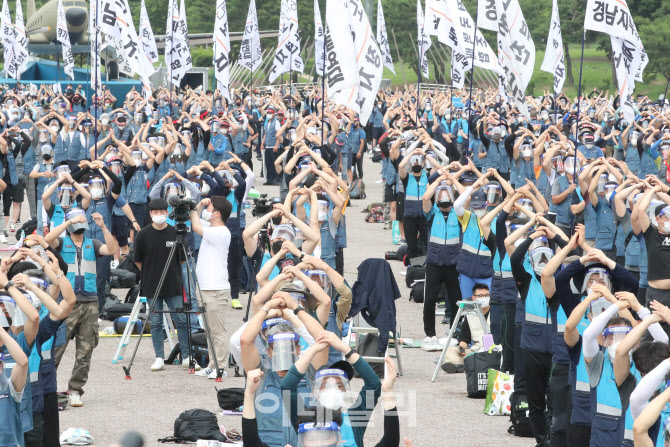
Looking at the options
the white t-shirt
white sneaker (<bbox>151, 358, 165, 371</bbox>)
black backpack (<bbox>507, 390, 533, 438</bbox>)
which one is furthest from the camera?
white sneaker (<bbox>151, 358, 165, 371</bbox>)

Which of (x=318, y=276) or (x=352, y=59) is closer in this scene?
(x=318, y=276)

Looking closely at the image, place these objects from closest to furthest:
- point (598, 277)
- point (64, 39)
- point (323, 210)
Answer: point (598, 277) → point (323, 210) → point (64, 39)

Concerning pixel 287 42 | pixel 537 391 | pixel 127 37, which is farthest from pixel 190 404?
pixel 287 42

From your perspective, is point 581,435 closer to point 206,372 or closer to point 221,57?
point 206,372

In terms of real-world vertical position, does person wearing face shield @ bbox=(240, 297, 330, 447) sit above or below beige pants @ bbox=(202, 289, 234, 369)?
above

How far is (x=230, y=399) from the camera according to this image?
35.4 feet

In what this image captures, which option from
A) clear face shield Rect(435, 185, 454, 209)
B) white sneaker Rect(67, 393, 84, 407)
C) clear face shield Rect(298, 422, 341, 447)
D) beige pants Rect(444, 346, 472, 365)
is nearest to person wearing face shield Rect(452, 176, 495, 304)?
clear face shield Rect(435, 185, 454, 209)

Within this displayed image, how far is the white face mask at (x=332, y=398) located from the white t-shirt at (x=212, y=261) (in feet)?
19.9

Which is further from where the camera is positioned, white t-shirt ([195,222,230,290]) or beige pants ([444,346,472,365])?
beige pants ([444,346,472,365])

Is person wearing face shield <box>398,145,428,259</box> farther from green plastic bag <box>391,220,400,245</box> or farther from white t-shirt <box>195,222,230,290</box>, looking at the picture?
white t-shirt <box>195,222,230,290</box>

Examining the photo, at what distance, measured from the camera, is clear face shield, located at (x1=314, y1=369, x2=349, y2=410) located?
6.22 m

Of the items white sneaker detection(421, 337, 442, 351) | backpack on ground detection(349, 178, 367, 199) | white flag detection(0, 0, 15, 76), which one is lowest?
white sneaker detection(421, 337, 442, 351)

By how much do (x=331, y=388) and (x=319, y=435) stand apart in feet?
0.92

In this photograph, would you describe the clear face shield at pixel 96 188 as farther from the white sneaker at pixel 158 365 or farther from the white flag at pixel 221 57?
the white flag at pixel 221 57
